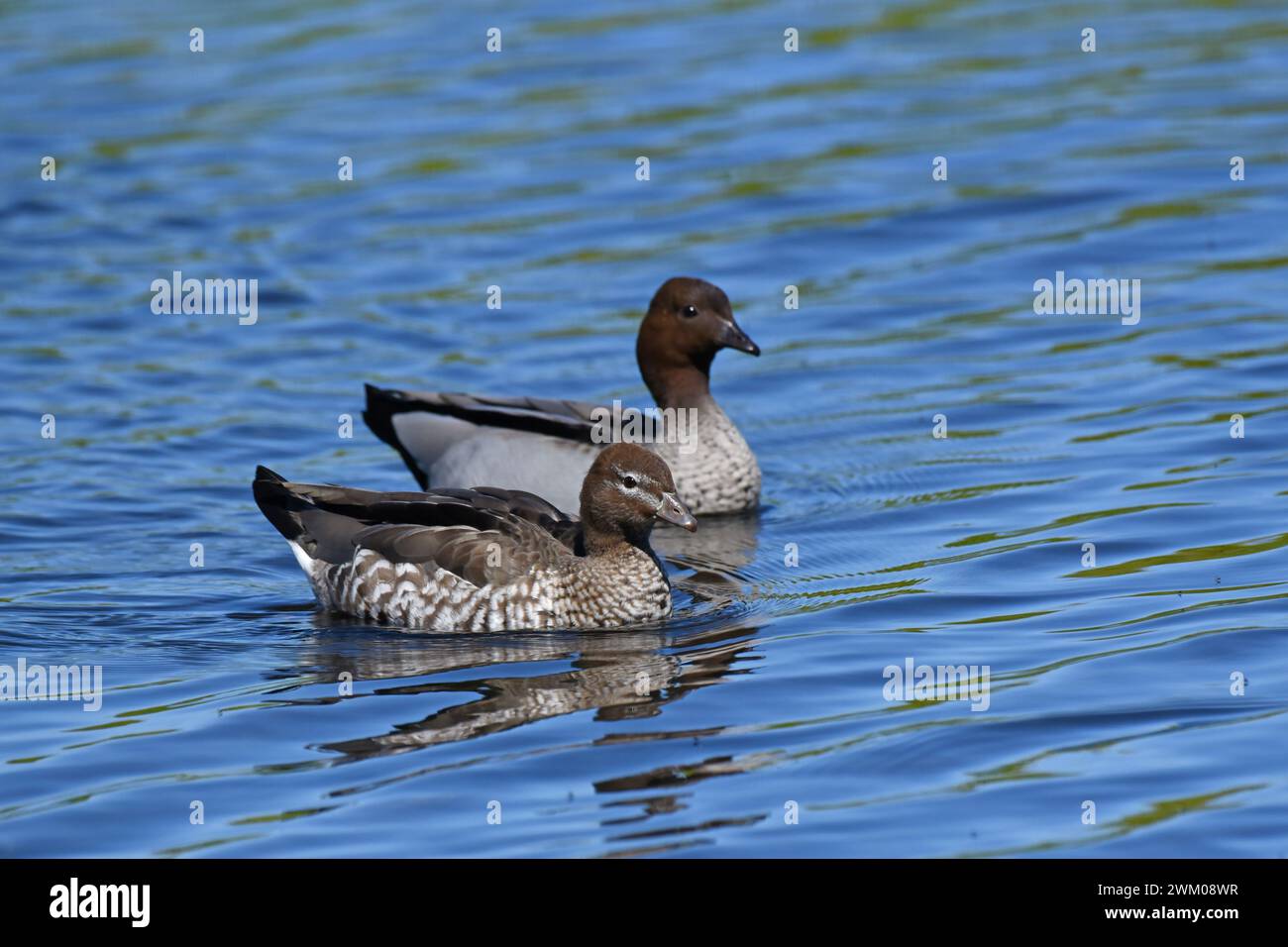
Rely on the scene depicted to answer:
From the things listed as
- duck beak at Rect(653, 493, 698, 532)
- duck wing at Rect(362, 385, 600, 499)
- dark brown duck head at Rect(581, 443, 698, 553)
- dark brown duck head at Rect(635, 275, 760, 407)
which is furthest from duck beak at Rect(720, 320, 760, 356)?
duck beak at Rect(653, 493, 698, 532)

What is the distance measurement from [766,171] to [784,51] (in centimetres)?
414

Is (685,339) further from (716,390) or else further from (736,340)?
(716,390)

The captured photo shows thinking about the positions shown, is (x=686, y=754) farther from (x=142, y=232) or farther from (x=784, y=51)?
(x=784, y=51)

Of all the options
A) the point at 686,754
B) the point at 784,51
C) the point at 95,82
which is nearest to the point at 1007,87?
the point at 784,51

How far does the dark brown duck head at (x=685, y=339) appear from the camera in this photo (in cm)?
1495

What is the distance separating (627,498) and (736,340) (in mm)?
3394

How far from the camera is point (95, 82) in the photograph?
2731 cm

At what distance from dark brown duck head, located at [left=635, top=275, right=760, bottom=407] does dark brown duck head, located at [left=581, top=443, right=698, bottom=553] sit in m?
3.23

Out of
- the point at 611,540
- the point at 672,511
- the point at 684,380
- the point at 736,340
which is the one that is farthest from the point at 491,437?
the point at 672,511

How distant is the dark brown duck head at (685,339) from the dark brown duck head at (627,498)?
323cm

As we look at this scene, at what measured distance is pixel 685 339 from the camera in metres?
15.1

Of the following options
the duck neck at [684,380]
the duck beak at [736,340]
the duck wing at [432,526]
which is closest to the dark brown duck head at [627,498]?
the duck wing at [432,526]

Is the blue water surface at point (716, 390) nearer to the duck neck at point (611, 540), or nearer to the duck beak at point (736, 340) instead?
the duck neck at point (611, 540)
